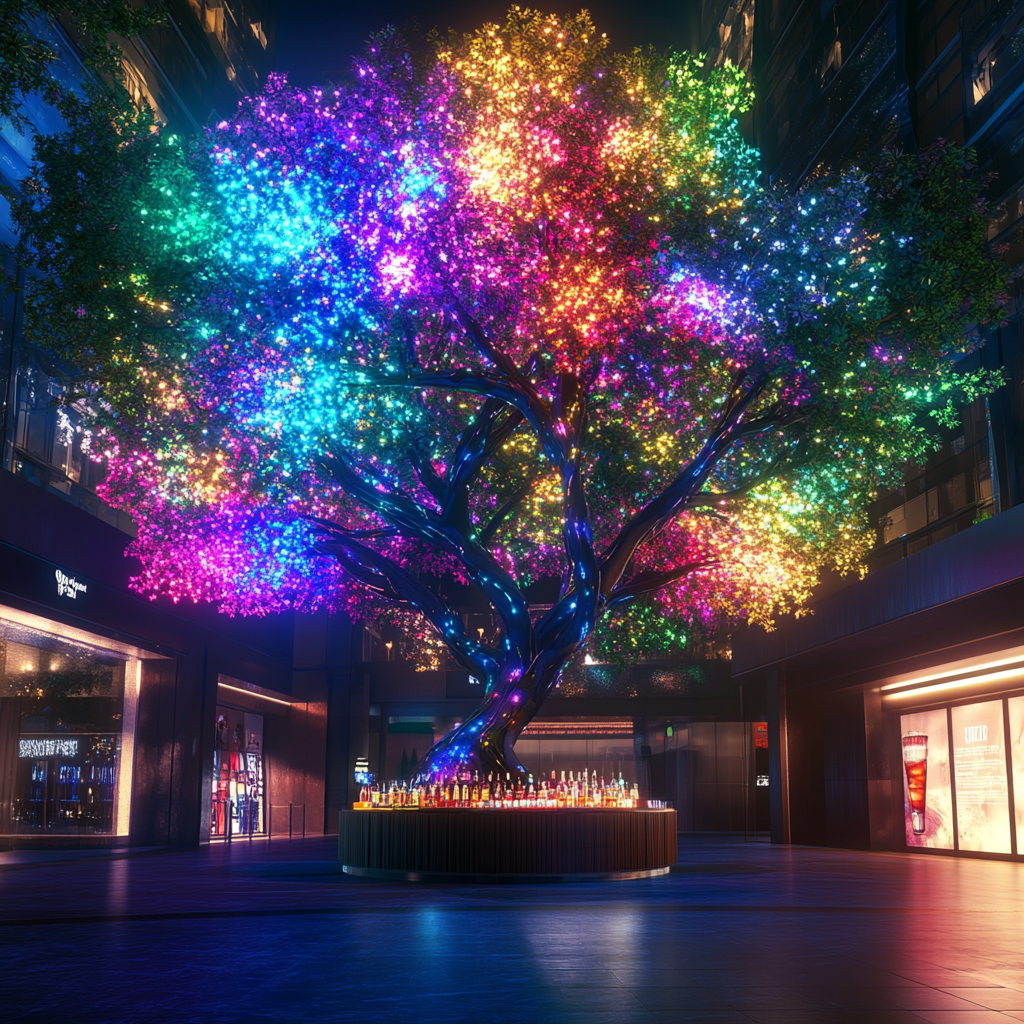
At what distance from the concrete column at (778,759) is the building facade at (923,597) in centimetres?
4

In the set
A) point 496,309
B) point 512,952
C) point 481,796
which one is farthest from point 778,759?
point 512,952

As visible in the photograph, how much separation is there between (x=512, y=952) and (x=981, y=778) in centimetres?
1601

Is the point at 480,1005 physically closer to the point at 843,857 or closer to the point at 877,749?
the point at 843,857

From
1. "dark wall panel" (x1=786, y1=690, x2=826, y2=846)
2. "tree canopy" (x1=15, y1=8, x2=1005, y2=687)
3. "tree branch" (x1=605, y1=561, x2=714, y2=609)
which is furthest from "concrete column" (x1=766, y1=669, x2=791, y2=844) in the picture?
"tree branch" (x1=605, y1=561, x2=714, y2=609)

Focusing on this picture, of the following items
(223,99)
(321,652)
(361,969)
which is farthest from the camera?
(321,652)

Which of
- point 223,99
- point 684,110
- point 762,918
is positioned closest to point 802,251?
point 684,110

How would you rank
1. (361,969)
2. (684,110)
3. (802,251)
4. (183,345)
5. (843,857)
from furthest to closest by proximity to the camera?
(843,857) → (684,110) → (183,345) → (802,251) → (361,969)

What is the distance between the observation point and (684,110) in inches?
629

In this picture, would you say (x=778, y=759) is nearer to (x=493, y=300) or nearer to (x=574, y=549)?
(x=574, y=549)

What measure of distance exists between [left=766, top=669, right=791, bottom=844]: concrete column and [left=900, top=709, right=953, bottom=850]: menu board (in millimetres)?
3588

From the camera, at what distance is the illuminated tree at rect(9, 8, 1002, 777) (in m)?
13.6

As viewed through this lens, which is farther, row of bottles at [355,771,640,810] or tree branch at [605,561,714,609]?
tree branch at [605,561,714,609]

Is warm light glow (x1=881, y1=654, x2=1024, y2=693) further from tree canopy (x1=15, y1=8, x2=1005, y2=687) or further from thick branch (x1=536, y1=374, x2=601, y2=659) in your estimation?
thick branch (x1=536, y1=374, x2=601, y2=659)

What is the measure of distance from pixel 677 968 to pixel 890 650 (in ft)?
52.8
